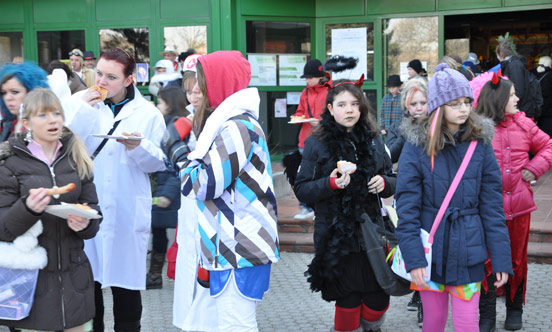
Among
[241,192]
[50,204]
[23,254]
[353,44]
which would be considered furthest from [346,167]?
[353,44]

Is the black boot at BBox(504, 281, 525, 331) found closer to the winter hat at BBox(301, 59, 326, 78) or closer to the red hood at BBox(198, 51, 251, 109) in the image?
the red hood at BBox(198, 51, 251, 109)

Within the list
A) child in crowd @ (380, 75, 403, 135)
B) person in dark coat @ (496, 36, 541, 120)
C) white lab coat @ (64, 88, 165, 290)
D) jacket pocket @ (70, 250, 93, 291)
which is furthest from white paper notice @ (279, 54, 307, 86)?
jacket pocket @ (70, 250, 93, 291)

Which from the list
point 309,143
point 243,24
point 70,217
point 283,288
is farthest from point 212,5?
point 70,217

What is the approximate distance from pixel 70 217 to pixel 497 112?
306 cm

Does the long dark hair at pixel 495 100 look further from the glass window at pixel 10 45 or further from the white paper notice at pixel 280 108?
the glass window at pixel 10 45

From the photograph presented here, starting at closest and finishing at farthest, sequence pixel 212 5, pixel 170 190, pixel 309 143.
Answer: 1. pixel 309 143
2. pixel 170 190
3. pixel 212 5

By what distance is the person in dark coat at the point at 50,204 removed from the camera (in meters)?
3.51

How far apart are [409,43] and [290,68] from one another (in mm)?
2260

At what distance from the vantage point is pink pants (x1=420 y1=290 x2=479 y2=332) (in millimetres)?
3705

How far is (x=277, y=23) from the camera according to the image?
12.3 meters

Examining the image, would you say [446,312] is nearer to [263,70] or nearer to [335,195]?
[335,195]

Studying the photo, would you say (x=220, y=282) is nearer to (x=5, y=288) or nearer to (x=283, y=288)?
(x=5, y=288)

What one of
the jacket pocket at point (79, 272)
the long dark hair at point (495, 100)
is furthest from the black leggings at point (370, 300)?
the jacket pocket at point (79, 272)

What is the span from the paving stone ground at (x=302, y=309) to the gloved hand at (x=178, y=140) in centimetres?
206
